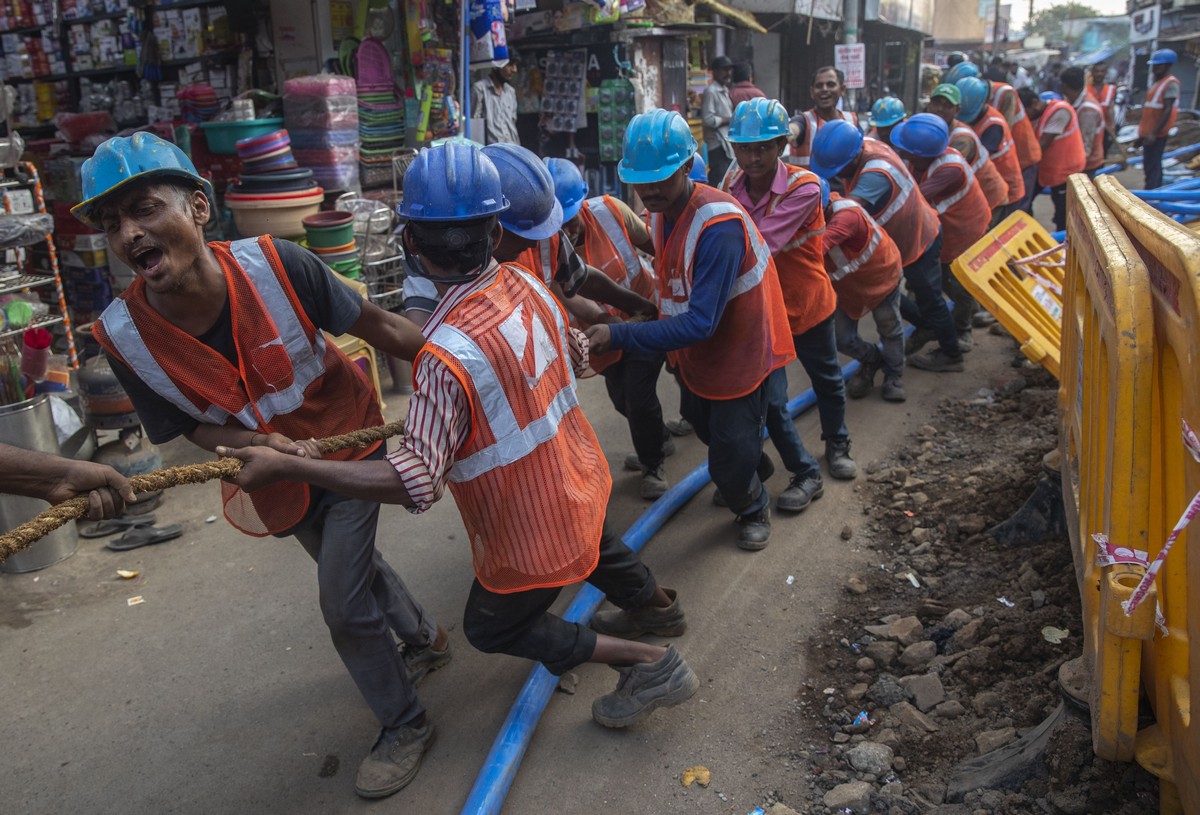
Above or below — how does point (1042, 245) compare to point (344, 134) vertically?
below

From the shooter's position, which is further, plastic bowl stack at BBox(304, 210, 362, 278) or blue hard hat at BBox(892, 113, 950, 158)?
blue hard hat at BBox(892, 113, 950, 158)

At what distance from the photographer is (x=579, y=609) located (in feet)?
11.9

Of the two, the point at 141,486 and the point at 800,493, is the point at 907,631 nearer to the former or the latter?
the point at 800,493

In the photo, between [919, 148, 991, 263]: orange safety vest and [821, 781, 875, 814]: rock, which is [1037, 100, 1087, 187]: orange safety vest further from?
[821, 781, 875, 814]: rock

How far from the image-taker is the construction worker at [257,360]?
2496mm

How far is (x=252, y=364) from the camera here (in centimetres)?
270

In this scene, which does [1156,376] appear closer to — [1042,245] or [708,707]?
[708,707]

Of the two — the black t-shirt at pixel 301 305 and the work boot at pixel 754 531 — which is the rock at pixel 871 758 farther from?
the black t-shirt at pixel 301 305

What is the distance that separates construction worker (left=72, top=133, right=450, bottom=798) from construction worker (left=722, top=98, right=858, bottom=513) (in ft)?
6.74

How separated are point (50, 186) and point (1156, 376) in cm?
834

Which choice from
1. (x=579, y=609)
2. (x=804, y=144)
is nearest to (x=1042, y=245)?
(x=804, y=144)

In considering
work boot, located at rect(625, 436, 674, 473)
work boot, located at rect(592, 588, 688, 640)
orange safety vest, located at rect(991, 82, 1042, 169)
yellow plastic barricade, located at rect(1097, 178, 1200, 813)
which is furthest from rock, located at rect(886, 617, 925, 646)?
orange safety vest, located at rect(991, 82, 1042, 169)

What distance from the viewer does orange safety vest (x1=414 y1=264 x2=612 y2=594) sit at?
2312mm

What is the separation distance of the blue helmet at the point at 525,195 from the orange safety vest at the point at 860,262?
272 cm
